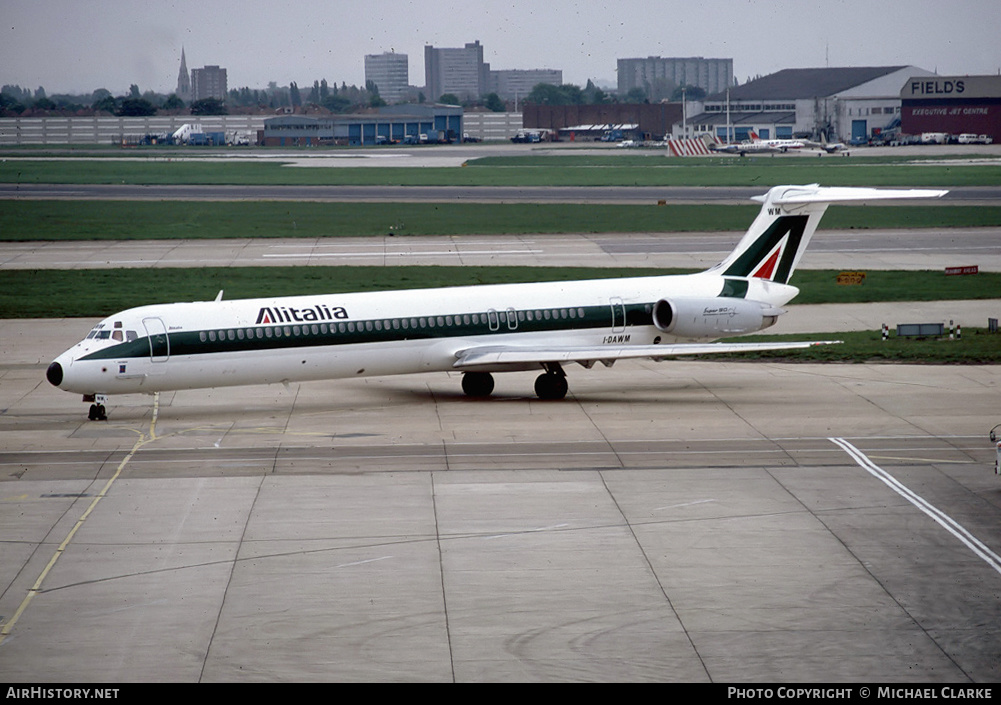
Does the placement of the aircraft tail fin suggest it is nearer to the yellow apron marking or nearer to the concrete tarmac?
the concrete tarmac

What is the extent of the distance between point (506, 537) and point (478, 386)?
13651 millimetres

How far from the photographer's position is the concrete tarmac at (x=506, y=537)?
16.0 meters

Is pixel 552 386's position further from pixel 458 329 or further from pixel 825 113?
pixel 825 113

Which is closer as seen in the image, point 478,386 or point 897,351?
point 478,386

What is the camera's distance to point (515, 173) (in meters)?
125

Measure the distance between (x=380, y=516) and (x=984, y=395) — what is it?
1857 cm

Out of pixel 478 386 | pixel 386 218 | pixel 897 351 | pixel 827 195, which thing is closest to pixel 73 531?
pixel 478 386

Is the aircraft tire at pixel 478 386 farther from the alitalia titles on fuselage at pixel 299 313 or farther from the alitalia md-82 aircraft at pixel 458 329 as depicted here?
the alitalia titles on fuselage at pixel 299 313

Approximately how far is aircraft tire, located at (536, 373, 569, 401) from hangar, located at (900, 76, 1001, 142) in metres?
159

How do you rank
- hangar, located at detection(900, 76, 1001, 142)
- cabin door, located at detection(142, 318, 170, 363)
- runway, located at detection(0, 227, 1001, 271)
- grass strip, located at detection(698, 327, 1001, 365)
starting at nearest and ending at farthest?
cabin door, located at detection(142, 318, 170, 363) < grass strip, located at detection(698, 327, 1001, 365) < runway, located at detection(0, 227, 1001, 271) < hangar, located at detection(900, 76, 1001, 142)

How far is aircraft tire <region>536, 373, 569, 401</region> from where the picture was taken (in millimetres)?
33812

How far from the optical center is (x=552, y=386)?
3378 centimetres

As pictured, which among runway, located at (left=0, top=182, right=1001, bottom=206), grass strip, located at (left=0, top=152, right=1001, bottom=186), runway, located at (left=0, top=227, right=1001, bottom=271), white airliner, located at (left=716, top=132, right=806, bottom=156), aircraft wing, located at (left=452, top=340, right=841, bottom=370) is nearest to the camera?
aircraft wing, located at (left=452, top=340, right=841, bottom=370)

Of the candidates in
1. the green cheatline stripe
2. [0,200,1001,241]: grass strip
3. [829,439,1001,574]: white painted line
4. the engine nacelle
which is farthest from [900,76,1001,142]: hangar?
[829,439,1001,574]: white painted line
